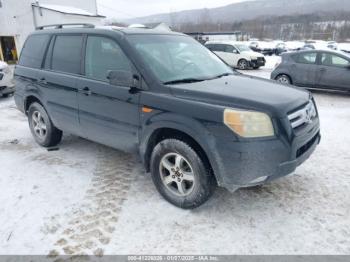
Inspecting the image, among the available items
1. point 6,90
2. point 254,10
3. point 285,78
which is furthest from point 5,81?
point 254,10

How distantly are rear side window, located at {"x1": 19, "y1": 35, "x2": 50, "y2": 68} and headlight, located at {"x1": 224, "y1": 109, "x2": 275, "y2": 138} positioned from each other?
11.1ft

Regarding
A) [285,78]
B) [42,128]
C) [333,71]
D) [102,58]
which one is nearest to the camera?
[102,58]

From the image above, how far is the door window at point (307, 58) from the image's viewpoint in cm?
997

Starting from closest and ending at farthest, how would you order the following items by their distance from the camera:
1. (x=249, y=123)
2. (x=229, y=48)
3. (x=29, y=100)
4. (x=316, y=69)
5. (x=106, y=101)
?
1. (x=249, y=123)
2. (x=106, y=101)
3. (x=29, y=100)
4. (x=316, y=69)
5. (x=229, y=48)

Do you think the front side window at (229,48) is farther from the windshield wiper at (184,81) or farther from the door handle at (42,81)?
the windshield wiper at (184,81)

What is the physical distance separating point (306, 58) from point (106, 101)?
8573mm

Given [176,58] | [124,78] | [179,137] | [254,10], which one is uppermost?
[254,10]

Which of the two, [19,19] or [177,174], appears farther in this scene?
[19,19]

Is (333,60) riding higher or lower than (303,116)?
lower

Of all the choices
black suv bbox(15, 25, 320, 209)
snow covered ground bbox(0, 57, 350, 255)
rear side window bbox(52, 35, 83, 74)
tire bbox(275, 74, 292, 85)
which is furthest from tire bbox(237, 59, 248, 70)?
rear side window bbox(52, 35, 83, 74)

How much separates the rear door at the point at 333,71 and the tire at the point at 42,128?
8.35 meters

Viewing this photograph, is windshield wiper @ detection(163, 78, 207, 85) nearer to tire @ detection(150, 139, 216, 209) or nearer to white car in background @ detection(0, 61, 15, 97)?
tire @ detection(150, 139, 216, 209)

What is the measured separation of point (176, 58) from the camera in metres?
3.77

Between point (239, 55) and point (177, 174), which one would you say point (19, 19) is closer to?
point (239, 55)
